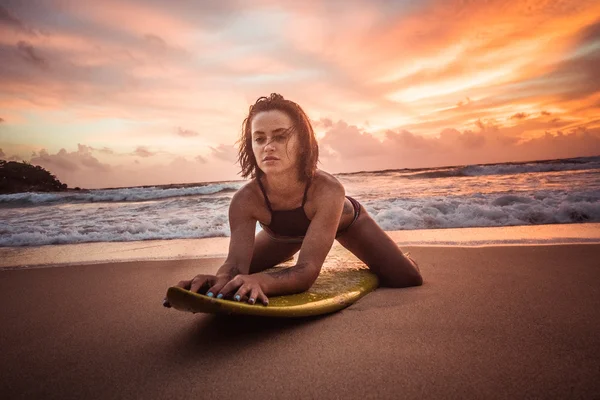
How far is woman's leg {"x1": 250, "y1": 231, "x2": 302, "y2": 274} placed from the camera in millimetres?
3338

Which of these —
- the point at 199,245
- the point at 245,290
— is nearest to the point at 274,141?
the point at 245,290

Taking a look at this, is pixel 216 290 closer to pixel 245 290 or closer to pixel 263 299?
pixel 245 290

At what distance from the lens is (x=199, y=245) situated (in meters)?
6.10

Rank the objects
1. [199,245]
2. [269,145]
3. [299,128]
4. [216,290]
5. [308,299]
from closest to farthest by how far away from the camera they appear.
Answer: [216,290] → [308,299] → [269,145] → [299,128] → [199,245]

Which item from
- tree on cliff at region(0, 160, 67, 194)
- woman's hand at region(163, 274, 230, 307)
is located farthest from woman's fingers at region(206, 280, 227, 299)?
tree on cliff at region(0, 160, 67, 194)

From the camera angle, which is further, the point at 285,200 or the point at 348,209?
the point at 348,209

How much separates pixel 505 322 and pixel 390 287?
111 cm

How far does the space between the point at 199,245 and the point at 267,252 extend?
10.2 ft

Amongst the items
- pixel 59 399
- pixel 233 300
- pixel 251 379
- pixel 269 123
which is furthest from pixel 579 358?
pixel 59 399

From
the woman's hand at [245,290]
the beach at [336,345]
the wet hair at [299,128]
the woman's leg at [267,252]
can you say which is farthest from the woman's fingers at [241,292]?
the woman's leg at [267,252]

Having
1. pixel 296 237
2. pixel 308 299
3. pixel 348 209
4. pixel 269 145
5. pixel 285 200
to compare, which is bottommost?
pixel 308 299

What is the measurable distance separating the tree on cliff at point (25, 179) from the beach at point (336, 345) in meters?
28.6

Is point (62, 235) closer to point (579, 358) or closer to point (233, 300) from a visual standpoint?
point (233, 300)

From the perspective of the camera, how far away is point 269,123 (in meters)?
2.57
